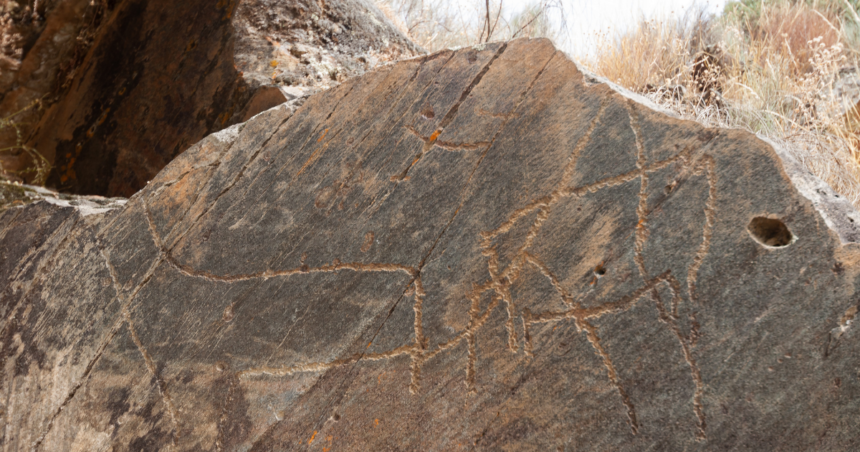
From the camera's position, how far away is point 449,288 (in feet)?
4.50

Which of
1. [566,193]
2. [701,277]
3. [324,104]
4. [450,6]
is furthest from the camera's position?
[450,6]

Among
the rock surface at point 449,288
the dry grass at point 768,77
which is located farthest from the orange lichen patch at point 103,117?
the dry grass at point 768,77

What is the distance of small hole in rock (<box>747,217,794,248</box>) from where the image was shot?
114 centimetres

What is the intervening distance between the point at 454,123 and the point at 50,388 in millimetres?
1528

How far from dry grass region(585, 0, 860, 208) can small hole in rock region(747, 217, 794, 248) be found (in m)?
1.10

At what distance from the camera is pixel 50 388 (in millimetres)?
1655

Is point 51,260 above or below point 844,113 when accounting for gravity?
below

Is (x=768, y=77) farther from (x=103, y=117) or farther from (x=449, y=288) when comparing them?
(x=103, y=117)

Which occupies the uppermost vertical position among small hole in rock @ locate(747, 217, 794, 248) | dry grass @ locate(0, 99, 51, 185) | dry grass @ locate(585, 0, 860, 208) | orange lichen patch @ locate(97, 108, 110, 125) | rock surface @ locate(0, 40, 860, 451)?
dry grass @ locate(585, 0, 860, 208)

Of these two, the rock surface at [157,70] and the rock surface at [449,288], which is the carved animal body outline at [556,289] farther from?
the rock surface at [157,70]

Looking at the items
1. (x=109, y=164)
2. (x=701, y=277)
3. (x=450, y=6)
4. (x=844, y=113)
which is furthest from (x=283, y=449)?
(x=450, y=6)

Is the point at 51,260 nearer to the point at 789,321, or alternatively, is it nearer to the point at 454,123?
the point at 454,123

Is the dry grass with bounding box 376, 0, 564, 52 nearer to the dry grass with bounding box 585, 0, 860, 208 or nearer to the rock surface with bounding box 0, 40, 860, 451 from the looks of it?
the dry grass with bounding box 585, 0, 860, 208

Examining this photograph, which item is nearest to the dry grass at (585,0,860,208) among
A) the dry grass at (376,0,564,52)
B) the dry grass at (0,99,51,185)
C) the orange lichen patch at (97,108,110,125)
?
the dry grass at (376,0,564,52)
